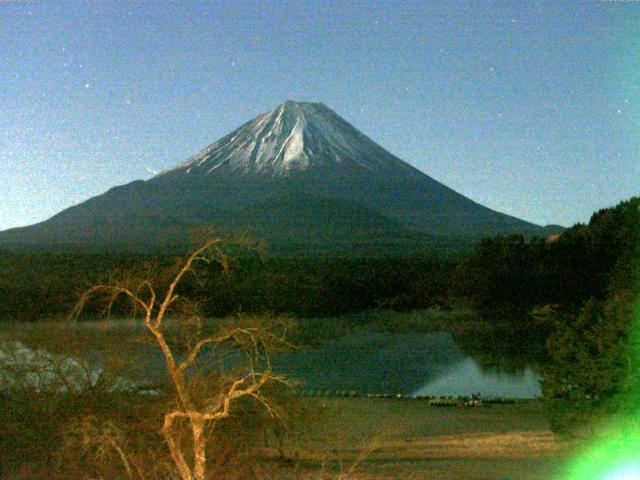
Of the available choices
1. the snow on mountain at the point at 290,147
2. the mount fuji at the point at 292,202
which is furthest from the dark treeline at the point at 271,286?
the snow on mountain at the point at 290,147

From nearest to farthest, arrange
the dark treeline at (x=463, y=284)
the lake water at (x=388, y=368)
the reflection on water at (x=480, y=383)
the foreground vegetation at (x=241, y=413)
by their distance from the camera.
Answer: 1. the foreground vegetation at (x=241, y=413)
2. the reflection on water at (x=480, y=383)
3. the lake water at (x=388, y=368)
4. the dark treeline at (x=463, y=284)

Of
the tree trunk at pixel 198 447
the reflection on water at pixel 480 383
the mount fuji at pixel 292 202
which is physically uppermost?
the mount fuji at pixel 292 202

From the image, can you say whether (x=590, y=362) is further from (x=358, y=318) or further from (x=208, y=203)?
(x=208, y=203)

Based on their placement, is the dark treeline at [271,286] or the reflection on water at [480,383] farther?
the dark treeline at [271,286]

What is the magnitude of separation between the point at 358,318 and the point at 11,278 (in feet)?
44.9

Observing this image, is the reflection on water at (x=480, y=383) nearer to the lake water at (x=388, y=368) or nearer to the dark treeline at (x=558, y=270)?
the lake water at (x=388, y=368)

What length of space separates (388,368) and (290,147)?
63072mm

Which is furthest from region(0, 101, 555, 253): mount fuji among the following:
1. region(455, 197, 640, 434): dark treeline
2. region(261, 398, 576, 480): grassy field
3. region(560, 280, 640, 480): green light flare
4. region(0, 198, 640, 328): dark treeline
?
region(560, 280, 640, 480): green light flare

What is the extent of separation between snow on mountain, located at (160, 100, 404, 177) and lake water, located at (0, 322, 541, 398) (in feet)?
177

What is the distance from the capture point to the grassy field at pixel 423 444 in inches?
290

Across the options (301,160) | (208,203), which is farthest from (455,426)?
(301,160)

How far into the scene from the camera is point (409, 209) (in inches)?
2886

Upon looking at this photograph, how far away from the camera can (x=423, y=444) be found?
360 inches

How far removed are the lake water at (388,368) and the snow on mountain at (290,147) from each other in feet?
177
